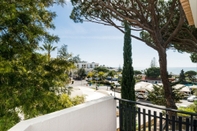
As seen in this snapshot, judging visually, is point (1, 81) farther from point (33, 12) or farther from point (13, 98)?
point (33, 12)

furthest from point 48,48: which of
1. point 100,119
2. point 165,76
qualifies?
point 165,76

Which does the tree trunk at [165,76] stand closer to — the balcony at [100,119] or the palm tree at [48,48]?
the palm tree at [48,48]

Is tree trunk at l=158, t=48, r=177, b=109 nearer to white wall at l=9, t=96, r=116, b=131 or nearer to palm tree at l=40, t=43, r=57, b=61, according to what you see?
palm tree at l=40, t=43, r=57, b=61

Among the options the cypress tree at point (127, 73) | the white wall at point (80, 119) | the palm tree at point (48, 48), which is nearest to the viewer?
the white wall at point (80, 119)

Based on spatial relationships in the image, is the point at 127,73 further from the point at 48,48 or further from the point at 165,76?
the point at 48,48

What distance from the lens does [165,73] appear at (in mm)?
7391

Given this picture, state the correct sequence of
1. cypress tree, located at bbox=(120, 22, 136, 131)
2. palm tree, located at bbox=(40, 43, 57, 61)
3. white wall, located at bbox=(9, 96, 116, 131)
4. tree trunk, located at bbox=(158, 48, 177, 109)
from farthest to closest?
cypress tree, located at bbox=(120, 22, 136, 131), tree trunk, located at bbox=(158, 48, 177, 109), palm tree, located at bbox=(40, 43, 57, 61), white wall, located at bbox=(9, 96, 116, 131)

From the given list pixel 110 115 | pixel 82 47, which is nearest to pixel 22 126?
pixel 110 115

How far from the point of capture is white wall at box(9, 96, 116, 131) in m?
1.67

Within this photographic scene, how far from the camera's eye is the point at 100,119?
2.46 metres

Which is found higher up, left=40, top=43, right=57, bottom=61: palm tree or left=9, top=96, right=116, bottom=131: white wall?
left=40, top=43, right=57, bottom=61: palm tree

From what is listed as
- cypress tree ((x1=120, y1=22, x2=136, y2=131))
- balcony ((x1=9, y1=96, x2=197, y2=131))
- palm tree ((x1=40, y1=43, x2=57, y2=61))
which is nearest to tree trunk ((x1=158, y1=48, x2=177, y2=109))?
cypress tree ((x1=120, y1=22, x2=136, y2=131))

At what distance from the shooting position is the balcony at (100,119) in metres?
1.76

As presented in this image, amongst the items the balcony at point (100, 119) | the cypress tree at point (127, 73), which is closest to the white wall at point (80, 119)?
the balcony at point (100, 119)
